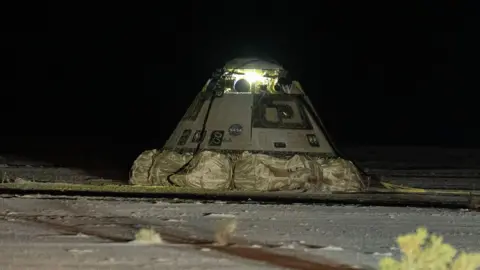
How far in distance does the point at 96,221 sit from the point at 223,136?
5064mm

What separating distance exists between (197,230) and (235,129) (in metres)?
5.54

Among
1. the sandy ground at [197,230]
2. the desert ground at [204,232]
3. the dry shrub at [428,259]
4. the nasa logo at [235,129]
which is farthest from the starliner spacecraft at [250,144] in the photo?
the dry shrub at [428,259]

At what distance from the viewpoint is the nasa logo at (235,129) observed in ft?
58.6

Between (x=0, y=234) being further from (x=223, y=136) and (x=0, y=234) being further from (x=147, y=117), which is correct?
(x=147, y=117)

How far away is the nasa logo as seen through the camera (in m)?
17.9

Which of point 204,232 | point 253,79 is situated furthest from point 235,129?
point 204,232

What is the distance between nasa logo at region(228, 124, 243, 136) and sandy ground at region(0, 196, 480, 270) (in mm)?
2613

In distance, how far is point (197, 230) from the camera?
41.1 feet

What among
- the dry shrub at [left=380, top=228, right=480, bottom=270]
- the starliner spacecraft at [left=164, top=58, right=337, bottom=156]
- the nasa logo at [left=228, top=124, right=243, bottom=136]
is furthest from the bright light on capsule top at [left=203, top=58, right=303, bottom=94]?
the dry shrub at [left=380, top=228, right=480, bottom=270]

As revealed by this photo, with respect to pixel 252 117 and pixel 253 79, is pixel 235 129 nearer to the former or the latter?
pixel 252 117

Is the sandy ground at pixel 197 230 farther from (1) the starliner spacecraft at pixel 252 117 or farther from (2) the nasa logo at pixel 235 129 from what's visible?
(2) the nasa logo at pixel 235 129

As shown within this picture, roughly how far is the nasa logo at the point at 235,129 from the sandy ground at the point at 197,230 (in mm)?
2613

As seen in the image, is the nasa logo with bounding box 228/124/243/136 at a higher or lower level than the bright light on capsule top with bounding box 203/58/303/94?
lower

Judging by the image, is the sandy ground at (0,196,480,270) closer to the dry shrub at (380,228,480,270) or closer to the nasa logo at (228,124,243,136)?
the dry shrub at (380,228,480,270)
